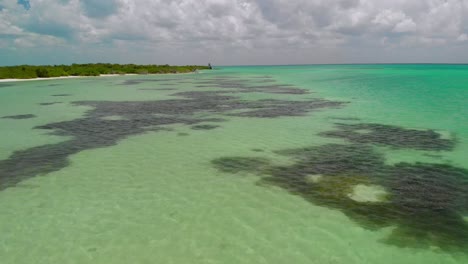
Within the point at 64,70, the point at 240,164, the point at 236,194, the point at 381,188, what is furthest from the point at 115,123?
the point at 64,70

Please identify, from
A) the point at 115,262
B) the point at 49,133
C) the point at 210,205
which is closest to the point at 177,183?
the point at 210,205

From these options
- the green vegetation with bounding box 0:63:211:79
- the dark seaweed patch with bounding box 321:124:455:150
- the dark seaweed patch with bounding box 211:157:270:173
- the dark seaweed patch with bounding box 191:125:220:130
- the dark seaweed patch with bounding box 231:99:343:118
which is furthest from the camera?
the green vegetation with bounding box 0:63:211:79

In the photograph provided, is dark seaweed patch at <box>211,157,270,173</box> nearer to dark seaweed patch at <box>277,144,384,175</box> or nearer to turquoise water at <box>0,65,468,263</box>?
turquoise water at <box>0,65,468,263</box>

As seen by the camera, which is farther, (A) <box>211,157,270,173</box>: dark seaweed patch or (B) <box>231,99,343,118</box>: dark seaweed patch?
(B) <box>231,99,343,118</box>: dark seaweed patch

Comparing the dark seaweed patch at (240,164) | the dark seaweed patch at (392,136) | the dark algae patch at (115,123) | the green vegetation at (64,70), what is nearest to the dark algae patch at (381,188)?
the dark seaweed patch at (240,164)

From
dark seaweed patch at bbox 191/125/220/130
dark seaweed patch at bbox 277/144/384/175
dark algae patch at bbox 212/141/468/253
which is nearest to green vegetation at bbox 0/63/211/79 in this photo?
dark seaweed patch at bbox 191/125/220/130

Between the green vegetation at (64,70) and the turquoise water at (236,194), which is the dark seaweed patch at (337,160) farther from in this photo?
the green vegetation at (64,70)

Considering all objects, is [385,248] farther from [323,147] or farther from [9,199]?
[9,199]
